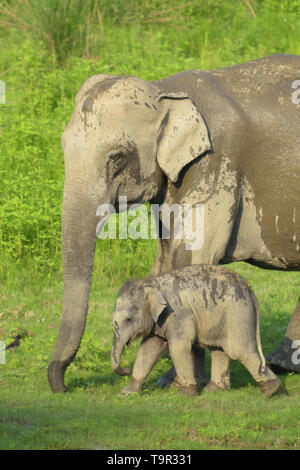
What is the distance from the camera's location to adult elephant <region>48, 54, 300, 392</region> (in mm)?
7352

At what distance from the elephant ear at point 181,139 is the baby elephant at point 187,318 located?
2.22 feet

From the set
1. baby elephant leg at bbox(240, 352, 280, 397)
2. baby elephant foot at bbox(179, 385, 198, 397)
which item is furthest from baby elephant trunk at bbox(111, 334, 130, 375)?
baby elephant leg at bbox(240, 352, 280, 397)

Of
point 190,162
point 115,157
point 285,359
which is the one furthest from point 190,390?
point 115,157

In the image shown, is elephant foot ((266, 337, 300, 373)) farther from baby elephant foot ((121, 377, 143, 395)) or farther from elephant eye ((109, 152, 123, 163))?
elephant eye ((109, 152, 123, 163))

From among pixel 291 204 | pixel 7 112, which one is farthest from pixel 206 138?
pixel 7 112

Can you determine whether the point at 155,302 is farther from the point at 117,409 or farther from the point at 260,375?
the point at 260,375

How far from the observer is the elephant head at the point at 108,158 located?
7332mm

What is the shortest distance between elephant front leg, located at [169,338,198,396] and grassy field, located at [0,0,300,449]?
94 millimetres

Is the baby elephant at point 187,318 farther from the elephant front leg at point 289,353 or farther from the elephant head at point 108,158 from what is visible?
the elephant front leg at point 289,353

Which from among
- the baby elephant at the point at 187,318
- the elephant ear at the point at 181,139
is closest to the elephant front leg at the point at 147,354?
the baby elephant at the point at 187,318

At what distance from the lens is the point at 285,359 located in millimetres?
8656

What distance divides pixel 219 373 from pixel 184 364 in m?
0.39

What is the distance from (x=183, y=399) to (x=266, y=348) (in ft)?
6.85

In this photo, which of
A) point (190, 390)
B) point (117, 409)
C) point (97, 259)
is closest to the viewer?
point (117, 409)
